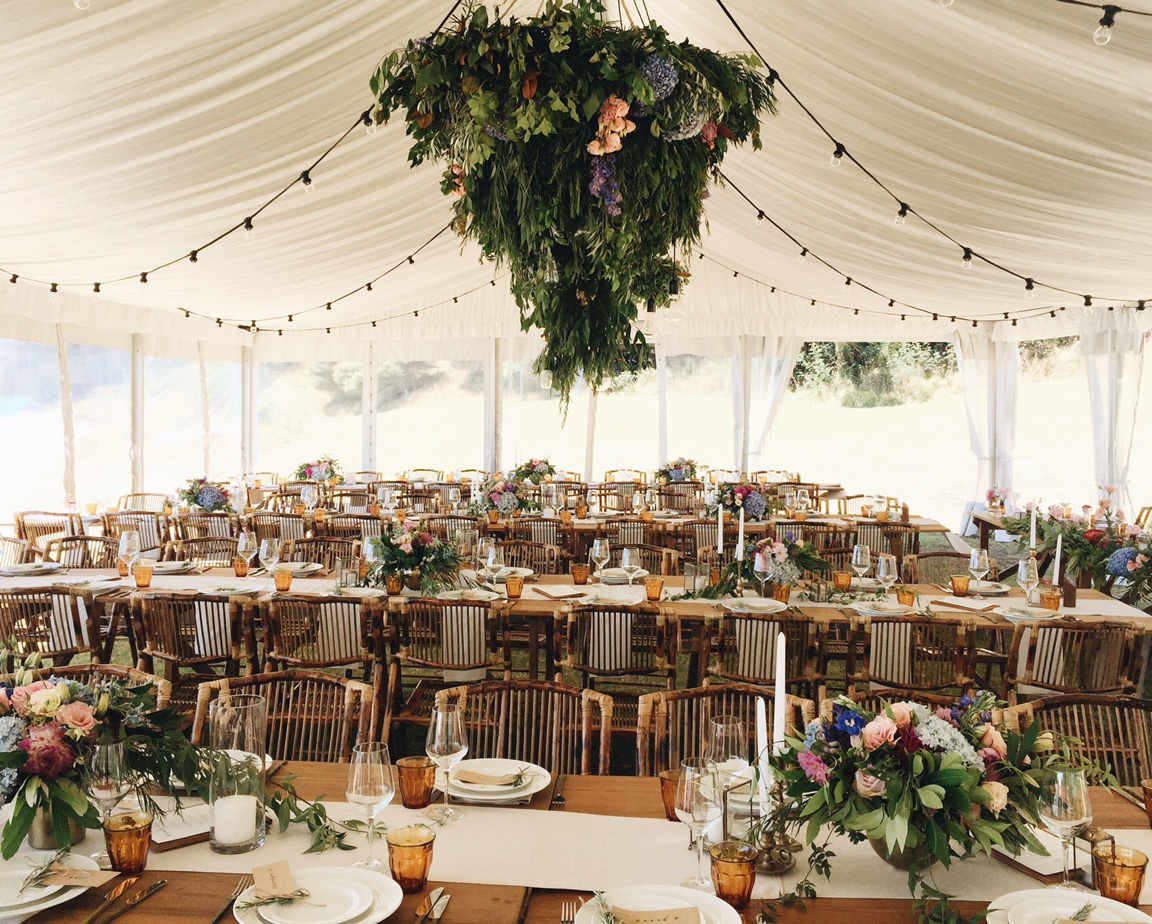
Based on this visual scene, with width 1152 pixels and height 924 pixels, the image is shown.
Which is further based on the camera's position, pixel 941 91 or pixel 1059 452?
pixel 1059 452

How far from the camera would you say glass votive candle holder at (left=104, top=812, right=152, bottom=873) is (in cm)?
192

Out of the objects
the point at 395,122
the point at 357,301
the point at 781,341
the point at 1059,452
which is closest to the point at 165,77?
the point at 395,122

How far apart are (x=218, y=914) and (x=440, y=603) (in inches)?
108

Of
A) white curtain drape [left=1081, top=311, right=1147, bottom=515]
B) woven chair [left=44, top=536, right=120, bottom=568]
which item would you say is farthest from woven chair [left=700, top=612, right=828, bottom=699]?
white curtain drape [left=1081, top=311, right=1147, bottom=515]

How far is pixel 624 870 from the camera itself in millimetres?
2010

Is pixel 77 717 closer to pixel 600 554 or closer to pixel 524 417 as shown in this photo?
pixel 600 554

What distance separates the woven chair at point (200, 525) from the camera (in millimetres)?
8438

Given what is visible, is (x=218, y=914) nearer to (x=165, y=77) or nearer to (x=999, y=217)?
(x=165, y=77)

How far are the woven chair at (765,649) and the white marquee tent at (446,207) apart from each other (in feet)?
8.47

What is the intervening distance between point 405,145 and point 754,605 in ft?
13.7

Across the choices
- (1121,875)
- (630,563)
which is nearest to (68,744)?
(1121,875)

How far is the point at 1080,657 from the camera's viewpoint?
443 centimetres

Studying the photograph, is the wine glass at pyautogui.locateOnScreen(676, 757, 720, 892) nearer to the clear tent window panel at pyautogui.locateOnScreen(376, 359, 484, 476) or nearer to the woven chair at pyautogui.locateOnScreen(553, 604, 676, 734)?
the woven chair at pyautogui.locateOnScreen(553, 604, 676, 734)

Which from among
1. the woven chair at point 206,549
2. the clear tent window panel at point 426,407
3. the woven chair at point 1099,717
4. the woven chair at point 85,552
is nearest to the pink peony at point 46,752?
the woven chair at point 1099,717
